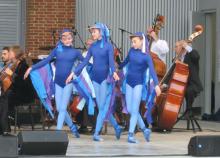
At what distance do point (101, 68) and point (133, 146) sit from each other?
1.51 meters

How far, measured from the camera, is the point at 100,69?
12.7m

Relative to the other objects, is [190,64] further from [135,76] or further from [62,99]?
[62,99]

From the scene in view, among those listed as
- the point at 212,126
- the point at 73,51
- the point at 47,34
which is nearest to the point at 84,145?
the point at 73,51

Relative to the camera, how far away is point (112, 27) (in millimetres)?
18781

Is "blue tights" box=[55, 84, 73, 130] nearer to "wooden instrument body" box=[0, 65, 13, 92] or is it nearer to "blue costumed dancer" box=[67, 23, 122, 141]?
"blue costumed dancer" box=[67, 23, 122, 141]

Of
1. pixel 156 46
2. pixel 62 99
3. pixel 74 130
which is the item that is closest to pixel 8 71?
pixel 62 99

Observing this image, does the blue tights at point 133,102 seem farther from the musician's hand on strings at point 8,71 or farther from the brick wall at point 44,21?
the brick wall at point 44,21

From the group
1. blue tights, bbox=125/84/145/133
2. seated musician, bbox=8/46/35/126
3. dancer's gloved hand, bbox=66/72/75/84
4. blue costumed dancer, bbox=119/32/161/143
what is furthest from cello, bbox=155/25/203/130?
seated musician, bbox=8/46/35/126

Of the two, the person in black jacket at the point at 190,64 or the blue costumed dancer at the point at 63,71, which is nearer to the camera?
the blue costumed dancer at the point at 63,71

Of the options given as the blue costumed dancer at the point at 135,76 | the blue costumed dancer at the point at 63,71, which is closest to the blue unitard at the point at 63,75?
the blue costumed dancer at the point at 63,71

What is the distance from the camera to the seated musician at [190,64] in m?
14.6

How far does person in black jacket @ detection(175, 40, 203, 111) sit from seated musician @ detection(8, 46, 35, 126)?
3.11 m

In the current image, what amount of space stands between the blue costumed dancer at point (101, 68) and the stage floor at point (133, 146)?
53cm

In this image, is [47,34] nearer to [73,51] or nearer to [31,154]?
[73,51]
